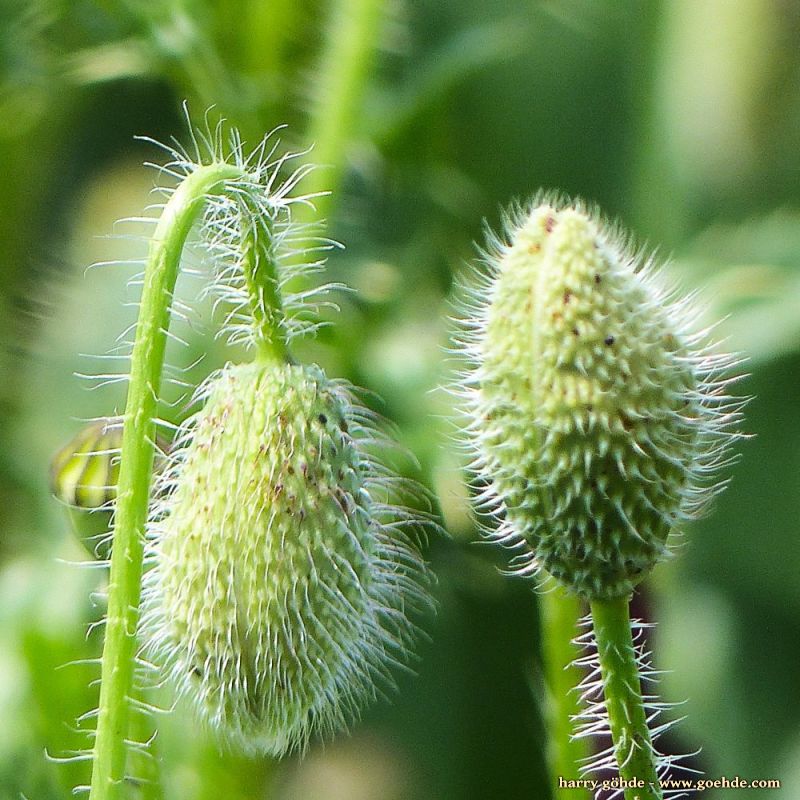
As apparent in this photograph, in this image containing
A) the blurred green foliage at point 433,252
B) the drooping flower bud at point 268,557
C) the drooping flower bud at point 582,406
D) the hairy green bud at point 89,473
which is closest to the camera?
the drooping flower bud at point 582,406

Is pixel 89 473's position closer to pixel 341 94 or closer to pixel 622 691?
pixel 622 691

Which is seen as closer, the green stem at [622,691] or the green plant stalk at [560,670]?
the green stem at [622,691]

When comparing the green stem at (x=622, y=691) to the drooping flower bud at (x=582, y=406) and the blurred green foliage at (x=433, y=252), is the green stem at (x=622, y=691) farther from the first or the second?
the blurred green foliage at (x=433, y=252)

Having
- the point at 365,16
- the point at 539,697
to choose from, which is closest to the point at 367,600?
the point at 539,697

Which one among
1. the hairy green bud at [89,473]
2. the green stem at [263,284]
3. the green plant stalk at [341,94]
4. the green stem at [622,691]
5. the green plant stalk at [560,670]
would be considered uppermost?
the green plant stalk at [341,94]

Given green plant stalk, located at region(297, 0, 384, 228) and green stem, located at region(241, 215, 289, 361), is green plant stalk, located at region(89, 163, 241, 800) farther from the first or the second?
green plant stalk, located at region(297, 0, 384, 228)

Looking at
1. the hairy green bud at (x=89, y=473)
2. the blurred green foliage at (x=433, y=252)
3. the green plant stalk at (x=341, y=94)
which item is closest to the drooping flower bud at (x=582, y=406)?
the hairy green bud at (x=89, y=473)
